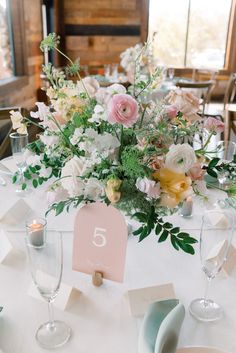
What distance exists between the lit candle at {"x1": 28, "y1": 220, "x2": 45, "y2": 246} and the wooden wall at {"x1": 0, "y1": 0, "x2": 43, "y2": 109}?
11.2 feet

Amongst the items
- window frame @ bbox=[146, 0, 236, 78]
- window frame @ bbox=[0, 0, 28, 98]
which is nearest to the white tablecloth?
window frame @ bbox=[0, 0, 28, 98]

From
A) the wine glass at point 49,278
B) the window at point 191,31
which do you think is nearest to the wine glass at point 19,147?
the wine glass at point 49,278

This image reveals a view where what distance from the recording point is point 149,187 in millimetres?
813

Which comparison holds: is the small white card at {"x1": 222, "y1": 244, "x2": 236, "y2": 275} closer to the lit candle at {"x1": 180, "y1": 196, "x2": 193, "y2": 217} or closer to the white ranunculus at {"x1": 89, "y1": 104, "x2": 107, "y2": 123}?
the lit candle at {"x1": 180, "y1": 196, "x2": 193, "y2": 217}

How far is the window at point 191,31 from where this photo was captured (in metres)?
6.26

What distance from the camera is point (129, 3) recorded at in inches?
239

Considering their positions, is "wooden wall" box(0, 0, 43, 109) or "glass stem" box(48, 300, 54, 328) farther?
"wooden wall" box(0, 0, 43, 109)

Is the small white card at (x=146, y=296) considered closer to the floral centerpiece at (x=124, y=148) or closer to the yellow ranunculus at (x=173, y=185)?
the floral centerpiece at (x=124, y=148)

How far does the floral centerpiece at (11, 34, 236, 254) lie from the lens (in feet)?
2.71

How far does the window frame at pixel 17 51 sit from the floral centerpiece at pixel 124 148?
10.9 ft

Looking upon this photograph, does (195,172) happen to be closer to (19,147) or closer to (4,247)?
(4,247)

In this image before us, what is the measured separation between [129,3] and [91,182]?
6.02 meters

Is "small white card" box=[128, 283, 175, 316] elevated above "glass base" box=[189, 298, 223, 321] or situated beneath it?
elevated above

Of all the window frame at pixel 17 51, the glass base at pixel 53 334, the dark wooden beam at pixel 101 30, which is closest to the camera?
the glass base at pixel 53 334
